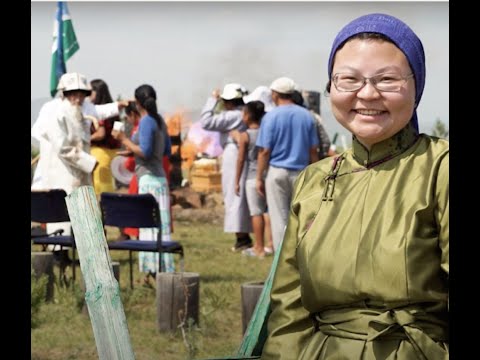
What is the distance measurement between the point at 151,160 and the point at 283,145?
131 cm

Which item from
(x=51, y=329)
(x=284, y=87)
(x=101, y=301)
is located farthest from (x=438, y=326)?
(x=284, y=87)

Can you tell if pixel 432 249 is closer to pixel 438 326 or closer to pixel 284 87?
pixel 438 326

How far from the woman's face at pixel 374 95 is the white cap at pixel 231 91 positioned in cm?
918

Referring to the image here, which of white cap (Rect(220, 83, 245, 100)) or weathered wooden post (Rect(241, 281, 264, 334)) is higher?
white cap (Rect(220, 83, 245, 100))

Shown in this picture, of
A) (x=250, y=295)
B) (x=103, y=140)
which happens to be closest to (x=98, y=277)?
(x=250, y=295)

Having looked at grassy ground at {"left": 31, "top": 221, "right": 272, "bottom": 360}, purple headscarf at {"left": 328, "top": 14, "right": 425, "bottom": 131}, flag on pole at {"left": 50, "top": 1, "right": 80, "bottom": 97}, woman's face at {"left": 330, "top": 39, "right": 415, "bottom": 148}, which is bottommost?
grassy ground at {"left": 31, "top": 221, "right": 272, "bottom": 360}

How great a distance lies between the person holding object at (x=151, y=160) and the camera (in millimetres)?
10641

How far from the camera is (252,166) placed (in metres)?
12.7

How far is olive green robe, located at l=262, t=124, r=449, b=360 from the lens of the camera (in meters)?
3.49

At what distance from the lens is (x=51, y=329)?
8781 mm

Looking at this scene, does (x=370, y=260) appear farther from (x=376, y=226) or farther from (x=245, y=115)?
(x=245, y=115)

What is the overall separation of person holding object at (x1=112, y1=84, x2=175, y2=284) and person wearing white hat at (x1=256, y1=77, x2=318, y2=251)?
1.03m

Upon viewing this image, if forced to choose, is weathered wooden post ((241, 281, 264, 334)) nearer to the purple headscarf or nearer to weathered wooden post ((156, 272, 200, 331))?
weathered wooden post ((156, 272, 200, 331))

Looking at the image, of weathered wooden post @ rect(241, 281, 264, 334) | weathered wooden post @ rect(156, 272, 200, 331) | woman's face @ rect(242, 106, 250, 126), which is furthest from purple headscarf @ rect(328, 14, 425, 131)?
woman's face @ rect(242, 106, 250, 126)
